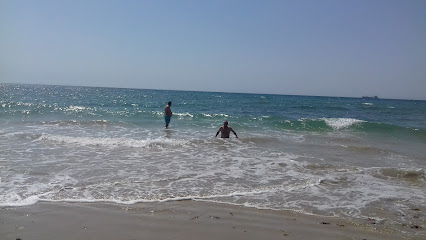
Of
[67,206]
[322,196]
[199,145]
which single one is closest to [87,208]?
[67,206]

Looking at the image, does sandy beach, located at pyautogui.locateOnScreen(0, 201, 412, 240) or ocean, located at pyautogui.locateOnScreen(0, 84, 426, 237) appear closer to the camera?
sandy beach, located at pyautogui.locateOnScreen(0, 201, 412, 240)

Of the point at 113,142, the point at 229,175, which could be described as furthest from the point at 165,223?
the point at 113,142

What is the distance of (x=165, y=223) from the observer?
5129 mm

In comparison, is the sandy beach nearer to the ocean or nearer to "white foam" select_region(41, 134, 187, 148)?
the ocean

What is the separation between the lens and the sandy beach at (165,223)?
4.70 metres

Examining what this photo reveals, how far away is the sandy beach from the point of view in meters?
4.70

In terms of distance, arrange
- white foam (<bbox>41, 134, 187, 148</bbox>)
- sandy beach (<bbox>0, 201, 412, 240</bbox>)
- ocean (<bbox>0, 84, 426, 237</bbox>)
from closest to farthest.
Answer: sandy beach (<bbox>0, 201, 412, 240</bbox>)
ocean (<bbox>0, 84, 426, 237</bbox>)
white foam (<bbox>41, 134, 187, 148</bbox>)

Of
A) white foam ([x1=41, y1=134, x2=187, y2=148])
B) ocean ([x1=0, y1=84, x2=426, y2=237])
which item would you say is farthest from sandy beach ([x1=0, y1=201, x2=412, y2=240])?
white foam ([x1=41, y1=134, x2=187, y2=148])

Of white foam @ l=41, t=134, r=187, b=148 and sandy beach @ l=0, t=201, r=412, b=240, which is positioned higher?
white foam @ l=41, t=134, r=187, b=148

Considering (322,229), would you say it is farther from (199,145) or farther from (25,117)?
(25,117)

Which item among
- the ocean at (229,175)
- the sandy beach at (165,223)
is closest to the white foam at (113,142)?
the ocean at (229,175)

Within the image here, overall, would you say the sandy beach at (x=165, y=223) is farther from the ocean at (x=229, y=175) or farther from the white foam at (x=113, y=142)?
the white foam at (x=113, y=142)

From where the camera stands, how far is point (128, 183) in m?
7.44

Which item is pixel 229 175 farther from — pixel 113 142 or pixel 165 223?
pixel 113 142
